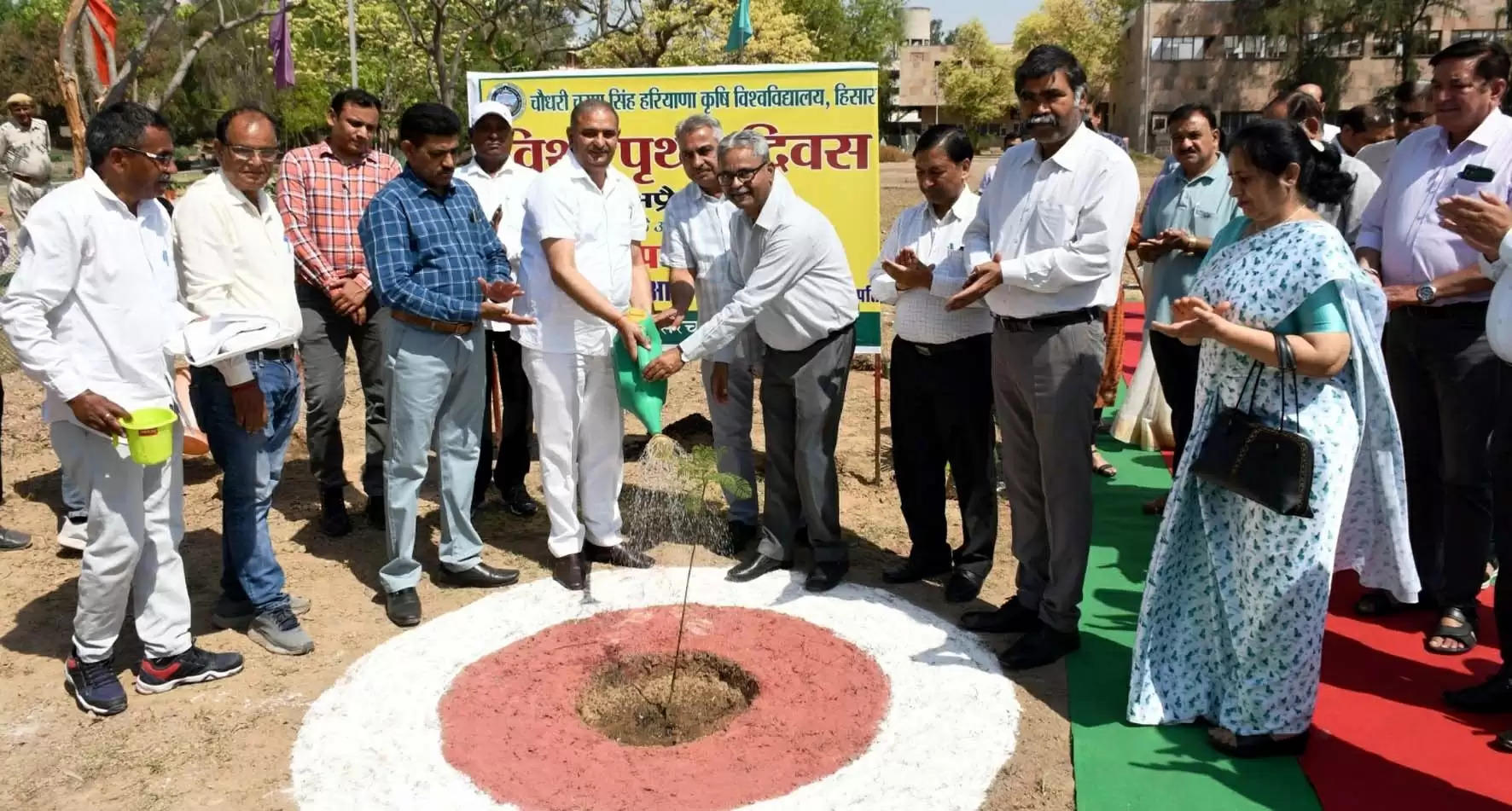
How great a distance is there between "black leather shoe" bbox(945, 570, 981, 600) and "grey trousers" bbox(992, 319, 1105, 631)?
48 cm

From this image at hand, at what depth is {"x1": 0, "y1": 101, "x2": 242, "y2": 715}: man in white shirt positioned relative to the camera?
3363 mm

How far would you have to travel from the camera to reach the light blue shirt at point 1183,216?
16.4 ft

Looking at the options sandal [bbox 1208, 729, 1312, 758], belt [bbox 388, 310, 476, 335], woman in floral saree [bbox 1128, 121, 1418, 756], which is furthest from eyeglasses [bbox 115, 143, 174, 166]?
sandal [bbox 1208, 729, 1312, 758]

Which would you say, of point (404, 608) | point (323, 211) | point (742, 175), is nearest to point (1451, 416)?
point (742, 175)

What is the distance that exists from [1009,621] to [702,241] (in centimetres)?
235

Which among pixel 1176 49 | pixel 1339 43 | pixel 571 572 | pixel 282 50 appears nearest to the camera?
pixel 571 572

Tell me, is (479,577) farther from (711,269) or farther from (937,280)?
(937,280)

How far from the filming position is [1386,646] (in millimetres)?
4059

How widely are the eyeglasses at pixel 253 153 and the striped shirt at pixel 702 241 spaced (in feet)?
6.19

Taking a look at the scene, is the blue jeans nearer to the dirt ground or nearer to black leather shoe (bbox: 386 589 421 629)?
the dirt ground

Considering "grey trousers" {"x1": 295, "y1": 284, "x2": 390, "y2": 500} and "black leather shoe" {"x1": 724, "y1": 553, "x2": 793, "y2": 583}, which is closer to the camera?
"black leather shoe" {"x1": 724, "y1": 553, "x2": 793, "y2": 583}

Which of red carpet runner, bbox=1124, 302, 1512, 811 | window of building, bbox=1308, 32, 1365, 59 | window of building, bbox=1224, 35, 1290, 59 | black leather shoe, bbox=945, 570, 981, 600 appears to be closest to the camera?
red carpet runner, bbox=1124, 302, 1512, 811

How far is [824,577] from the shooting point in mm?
4777

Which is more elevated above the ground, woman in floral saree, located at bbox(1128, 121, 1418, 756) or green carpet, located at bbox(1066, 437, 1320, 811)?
woman in floral saree, located at bbox(1128, 121, 1418, 756)
